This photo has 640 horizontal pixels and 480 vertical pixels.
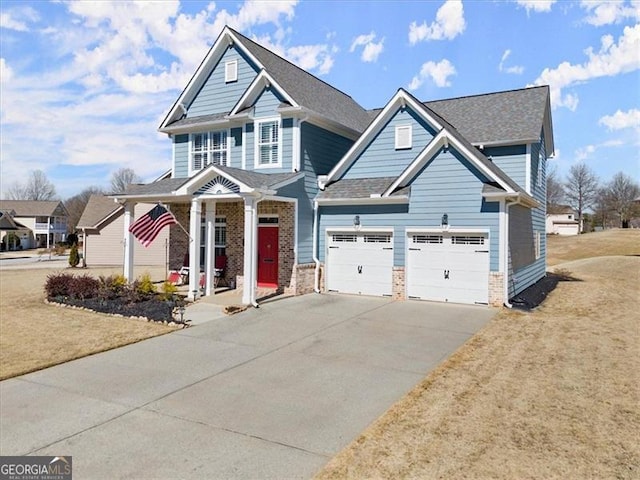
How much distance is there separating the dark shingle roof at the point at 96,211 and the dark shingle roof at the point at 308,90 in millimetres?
19122

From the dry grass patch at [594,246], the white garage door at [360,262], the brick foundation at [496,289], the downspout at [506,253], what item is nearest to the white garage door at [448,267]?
the brick foundation at [496,289]

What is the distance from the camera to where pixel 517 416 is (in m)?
5.86

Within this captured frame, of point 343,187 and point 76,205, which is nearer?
point 343,187

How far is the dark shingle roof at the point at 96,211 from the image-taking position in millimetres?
33475

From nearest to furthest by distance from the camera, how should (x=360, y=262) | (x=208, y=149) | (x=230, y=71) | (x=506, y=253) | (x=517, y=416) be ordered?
(x=517, y=416) < (x=506, y=253) < (x=360, y=262) < (x=230, y=71) < (x=208, y=149)

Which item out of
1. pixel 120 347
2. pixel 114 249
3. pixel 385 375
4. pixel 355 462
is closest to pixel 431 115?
pixel 385 375

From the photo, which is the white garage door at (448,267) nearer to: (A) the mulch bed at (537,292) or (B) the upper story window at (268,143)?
Answer: (A) the mulch bed at (537,292)

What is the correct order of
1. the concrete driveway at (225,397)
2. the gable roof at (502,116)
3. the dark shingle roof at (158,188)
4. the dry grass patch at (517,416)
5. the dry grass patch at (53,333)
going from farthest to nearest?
the gable roof at (502,116) < the dark shingle roof at (158,188) < the dry grass patch at (53,333) < the concrete driveway at (225,397) < the dry grass patch at (517,416)

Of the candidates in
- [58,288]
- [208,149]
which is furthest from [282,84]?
[58,288]

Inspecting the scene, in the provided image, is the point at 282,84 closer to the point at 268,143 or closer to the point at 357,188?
the point at 268,143

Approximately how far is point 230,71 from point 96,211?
23.1m

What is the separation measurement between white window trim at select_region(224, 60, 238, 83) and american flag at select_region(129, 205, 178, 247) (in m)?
6.34

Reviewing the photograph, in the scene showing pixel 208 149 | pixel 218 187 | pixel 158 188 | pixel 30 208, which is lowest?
pixel 218 187

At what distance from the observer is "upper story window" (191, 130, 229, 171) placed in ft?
59.1
